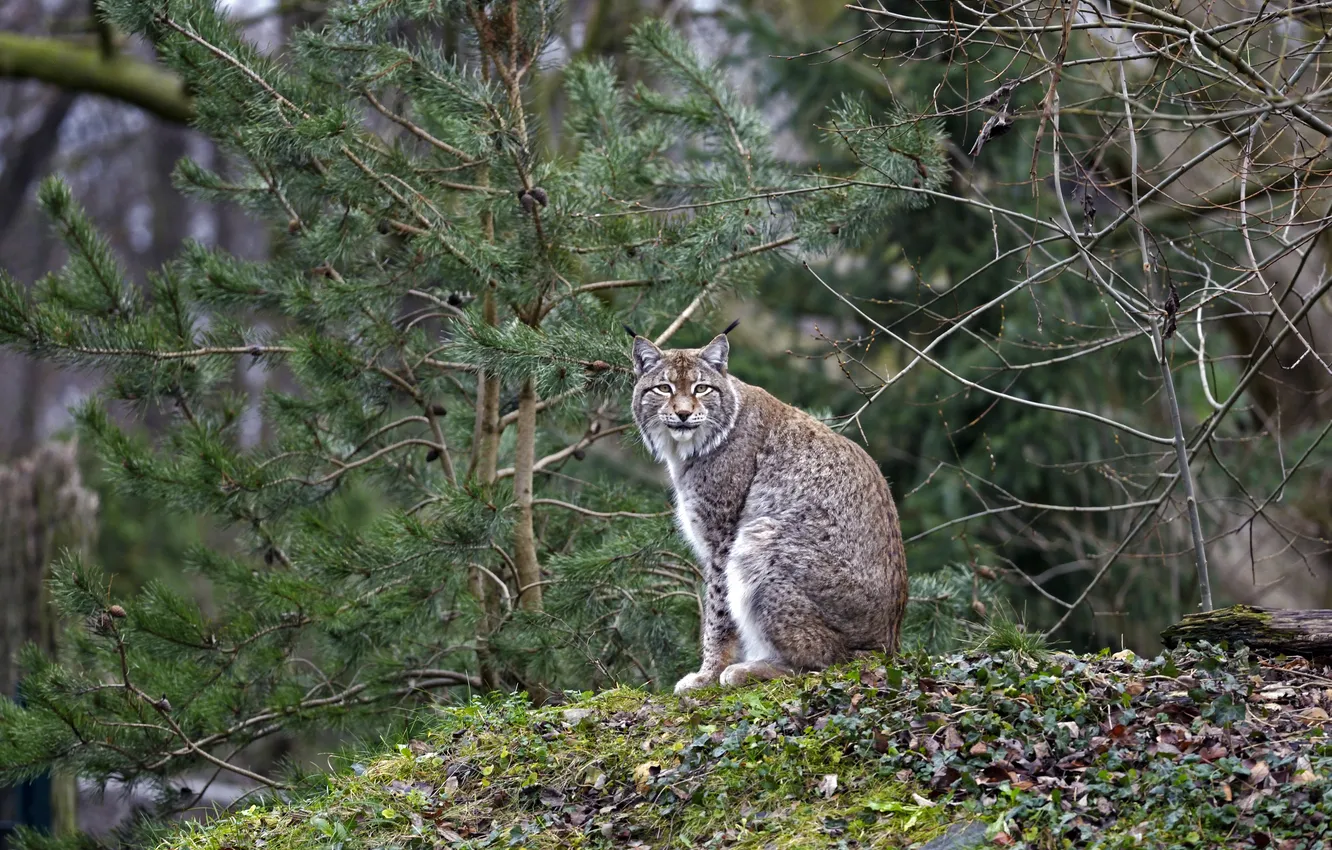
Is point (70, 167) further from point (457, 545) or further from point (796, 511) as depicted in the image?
point (796, 511)

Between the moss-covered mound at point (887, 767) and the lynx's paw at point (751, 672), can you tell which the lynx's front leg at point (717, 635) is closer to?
the lynx's paw at point (751, 672)

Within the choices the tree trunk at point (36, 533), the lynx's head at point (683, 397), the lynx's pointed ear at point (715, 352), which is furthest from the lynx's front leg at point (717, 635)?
the tree trunk at point (36, 533)

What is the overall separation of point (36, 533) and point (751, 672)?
21.2 feet

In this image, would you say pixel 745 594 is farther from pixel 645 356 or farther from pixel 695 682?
pixel 645 356

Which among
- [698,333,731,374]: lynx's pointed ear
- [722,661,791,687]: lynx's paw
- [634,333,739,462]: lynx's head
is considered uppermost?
[698,333,731,374]: lynx's pointed ear

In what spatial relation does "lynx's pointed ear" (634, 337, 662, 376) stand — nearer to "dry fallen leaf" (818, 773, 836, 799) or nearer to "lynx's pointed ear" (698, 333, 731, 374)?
"lynx's pointed ear" (698, 333, 731, 374)

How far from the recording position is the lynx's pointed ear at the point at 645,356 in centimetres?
632

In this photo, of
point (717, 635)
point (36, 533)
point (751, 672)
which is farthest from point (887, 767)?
point (36, 533)

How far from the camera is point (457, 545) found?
6.59 meters

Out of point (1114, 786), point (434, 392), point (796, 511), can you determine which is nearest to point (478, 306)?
point (434, 392)

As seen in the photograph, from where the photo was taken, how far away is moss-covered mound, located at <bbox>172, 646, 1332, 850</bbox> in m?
4.27

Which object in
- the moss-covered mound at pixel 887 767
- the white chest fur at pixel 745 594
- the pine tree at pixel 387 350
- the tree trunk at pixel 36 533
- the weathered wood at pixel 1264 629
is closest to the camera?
the moss-covered mound at pixel 887 767

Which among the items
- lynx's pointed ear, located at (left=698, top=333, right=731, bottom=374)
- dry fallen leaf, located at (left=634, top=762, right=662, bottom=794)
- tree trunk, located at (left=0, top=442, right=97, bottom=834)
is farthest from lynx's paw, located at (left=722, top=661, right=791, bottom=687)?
tree trunk, located at (left=0, top=442, right=97, bottom=834)

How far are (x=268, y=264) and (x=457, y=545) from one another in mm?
2580
